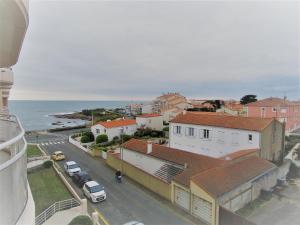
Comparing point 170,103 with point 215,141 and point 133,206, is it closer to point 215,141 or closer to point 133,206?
point 215,141

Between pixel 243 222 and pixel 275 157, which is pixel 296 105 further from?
pixel 243 222

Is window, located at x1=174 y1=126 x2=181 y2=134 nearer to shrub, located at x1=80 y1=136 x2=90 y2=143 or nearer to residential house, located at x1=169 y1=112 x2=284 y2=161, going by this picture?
residential house, located at x1=169 y1=112 x2=284 y2=161

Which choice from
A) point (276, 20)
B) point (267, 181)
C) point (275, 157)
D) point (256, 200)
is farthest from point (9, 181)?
point (275, 157)

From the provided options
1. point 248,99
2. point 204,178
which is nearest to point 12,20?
point 204,178

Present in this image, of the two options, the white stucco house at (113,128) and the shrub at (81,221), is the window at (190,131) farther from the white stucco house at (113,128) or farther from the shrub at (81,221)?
the shrub at (81,221)

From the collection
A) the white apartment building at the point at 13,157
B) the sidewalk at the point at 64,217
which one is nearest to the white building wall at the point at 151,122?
the sidewalk at the point at 64,217

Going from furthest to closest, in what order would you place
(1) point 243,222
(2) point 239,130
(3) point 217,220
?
(2) point 239,130 → (3) point 217,220 → (1) point 243,222
